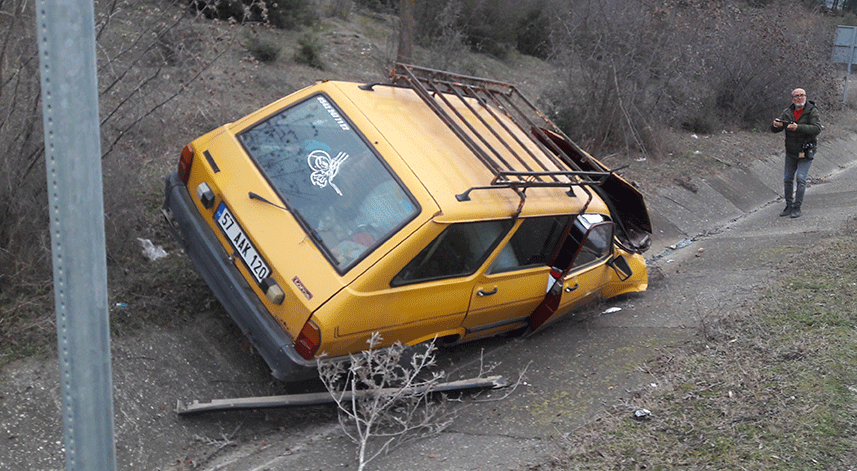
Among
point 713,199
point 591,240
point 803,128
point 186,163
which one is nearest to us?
point 186,163

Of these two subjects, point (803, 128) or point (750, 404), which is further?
point (803, 128)

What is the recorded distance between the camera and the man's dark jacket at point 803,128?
10.1 metres

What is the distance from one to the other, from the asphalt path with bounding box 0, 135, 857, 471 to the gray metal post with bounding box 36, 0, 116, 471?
2.22m

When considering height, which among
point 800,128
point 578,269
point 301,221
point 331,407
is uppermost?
point 301,221

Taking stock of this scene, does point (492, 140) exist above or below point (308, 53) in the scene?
above

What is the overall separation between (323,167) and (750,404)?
3.09 m

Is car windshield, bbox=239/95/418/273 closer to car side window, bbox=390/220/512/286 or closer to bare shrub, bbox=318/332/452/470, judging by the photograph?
car side window, bbox=390/220/512/286

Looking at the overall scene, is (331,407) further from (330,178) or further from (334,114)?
(334,114)

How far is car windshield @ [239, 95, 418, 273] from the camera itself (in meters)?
4.44

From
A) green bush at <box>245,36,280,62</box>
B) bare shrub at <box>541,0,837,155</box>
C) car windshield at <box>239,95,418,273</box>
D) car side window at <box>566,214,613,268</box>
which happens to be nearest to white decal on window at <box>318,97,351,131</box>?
car windshield at <box>239,95,418,273</box>

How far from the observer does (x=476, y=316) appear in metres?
5.13

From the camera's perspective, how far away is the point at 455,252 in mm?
4648

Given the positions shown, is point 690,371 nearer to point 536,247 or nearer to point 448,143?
point 536,247

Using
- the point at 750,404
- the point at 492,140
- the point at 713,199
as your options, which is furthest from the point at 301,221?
the point at 713,199
